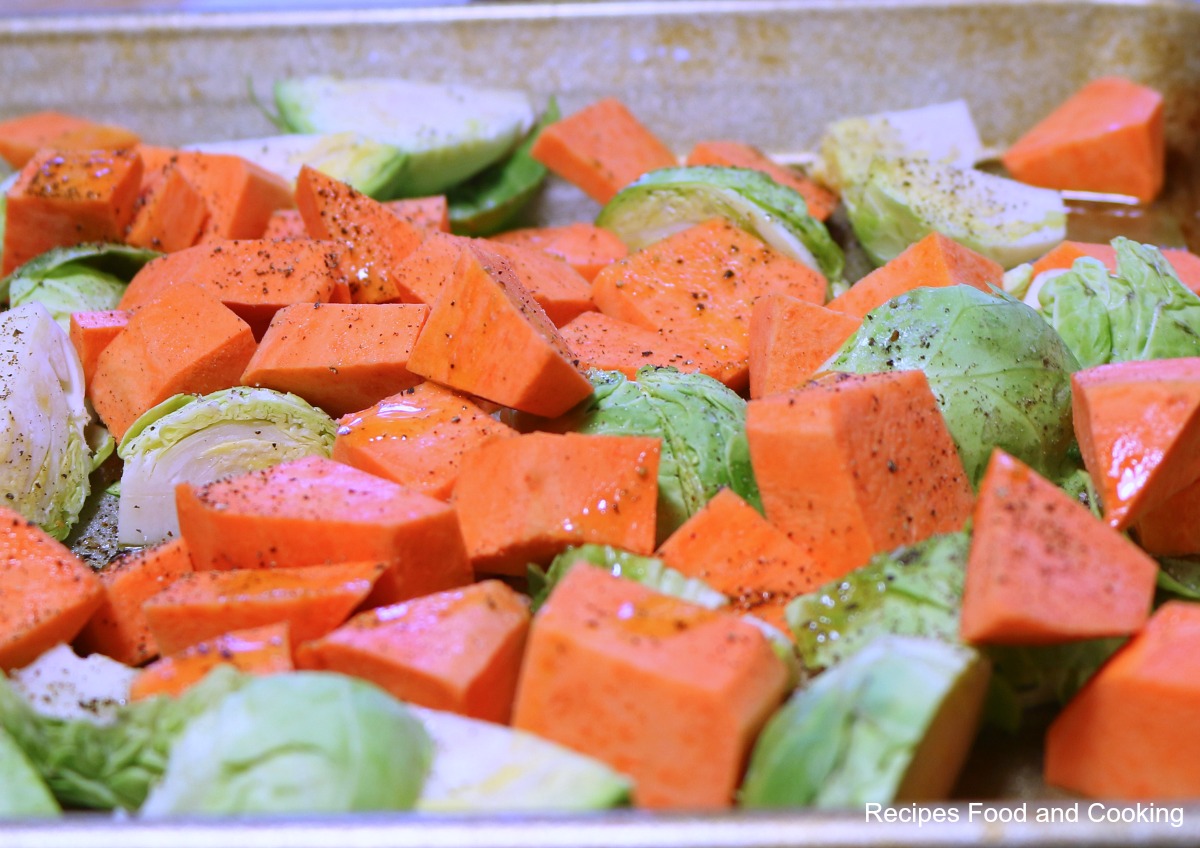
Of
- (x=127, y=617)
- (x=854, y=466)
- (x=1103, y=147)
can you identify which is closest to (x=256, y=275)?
(x=127, y=617)

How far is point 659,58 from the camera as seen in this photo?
145 inches

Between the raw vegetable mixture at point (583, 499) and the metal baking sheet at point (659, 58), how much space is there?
0.74 m

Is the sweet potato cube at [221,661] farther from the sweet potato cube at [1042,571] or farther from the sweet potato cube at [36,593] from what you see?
the sweet potato cube at [1042,571]

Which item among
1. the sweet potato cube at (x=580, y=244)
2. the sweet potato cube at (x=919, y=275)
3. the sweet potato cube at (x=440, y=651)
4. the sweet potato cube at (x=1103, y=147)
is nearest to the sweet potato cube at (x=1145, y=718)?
the sweet potato cube at (x=440, y=651)

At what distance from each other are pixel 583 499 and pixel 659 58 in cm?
231

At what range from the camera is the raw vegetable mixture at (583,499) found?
1497 millimetres

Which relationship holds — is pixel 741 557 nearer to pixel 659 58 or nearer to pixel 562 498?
pixel 562 498

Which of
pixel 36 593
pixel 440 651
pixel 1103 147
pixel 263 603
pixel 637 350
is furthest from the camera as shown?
pixel 1103 147

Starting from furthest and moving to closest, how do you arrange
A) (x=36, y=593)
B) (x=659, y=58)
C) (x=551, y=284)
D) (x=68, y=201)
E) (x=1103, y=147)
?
(x=659, y=58) → (x=1103, y=147) → (x=68, y=201) → (x=551, y=284) → (x=36, y=593)

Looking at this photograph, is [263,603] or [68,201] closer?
[263,603]

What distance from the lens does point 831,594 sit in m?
1.78

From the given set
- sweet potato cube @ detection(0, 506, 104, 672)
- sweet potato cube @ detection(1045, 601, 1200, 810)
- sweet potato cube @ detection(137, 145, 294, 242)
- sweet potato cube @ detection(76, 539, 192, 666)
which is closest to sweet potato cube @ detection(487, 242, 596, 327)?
sweet potato cube @ detection(137, 145, 294, 242)

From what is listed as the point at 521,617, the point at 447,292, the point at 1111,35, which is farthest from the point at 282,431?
the point at 1111,35

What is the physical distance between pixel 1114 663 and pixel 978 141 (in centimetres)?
235
